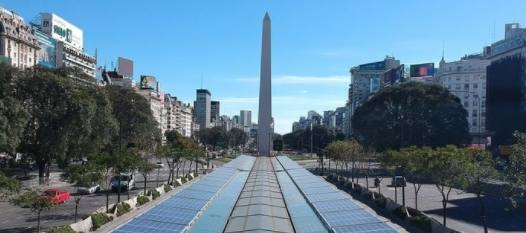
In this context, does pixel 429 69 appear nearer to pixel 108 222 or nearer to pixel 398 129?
pixel 398 129

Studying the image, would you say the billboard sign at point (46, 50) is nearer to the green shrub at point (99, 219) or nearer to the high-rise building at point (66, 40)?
the high-rise building at point (66, 40)

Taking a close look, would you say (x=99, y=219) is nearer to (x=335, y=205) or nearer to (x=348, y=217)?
(x=335, y=205)

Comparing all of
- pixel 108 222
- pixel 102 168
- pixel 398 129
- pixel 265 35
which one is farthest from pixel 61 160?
pixel 265 35

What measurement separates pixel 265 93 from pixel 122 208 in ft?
271

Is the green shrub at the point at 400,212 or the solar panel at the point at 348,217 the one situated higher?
the solar panel at the point at 348,217

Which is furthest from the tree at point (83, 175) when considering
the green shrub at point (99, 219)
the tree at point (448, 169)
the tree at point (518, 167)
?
the tree at point (518, 167)

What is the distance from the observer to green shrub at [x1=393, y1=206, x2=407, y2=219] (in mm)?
34344

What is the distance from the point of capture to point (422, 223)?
30578 millimetres

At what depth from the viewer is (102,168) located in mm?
36688

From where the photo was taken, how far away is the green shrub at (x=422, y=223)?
30.0 m

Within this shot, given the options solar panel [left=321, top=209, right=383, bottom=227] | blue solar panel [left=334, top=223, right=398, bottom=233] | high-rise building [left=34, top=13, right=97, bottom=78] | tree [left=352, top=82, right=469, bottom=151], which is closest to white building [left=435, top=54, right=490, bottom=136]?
tree [left=352, top=82, right=469, bottom=151]

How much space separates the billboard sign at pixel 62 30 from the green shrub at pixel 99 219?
335 feet

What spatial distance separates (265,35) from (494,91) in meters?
43.8

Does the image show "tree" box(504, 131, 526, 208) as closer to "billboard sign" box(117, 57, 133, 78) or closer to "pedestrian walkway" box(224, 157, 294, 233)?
"pedestrian walkway" box(224, 157, 294, 233)
